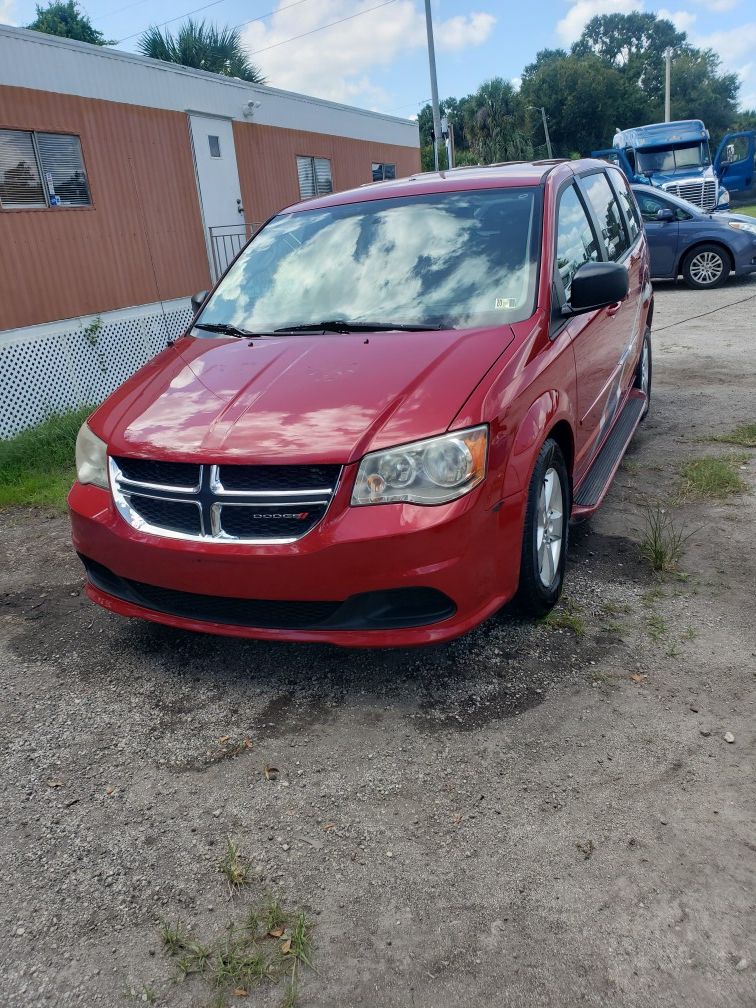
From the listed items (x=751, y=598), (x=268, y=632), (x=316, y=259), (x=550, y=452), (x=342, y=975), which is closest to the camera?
(x=342, y=975)

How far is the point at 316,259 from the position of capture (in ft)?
13.2

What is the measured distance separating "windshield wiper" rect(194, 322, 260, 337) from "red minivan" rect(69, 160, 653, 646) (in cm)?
2

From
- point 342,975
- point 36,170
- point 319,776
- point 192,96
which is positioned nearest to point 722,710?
point 319,776

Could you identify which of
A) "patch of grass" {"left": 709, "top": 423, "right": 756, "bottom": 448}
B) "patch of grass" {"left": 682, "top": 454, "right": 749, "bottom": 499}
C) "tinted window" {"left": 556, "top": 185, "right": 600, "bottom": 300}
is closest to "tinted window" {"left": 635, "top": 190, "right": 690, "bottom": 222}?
"patch of grass" {"left": 709, "top": 423, "right": 756, "bottom": 448}

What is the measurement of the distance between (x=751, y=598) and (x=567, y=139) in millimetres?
61409

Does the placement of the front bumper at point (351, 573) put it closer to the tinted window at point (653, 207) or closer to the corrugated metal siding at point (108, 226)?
the corrugated metal siding at point (108, 226)

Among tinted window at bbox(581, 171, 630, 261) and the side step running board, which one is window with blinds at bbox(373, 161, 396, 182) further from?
the side step running board

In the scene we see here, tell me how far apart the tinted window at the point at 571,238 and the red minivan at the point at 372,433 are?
0.07 ft

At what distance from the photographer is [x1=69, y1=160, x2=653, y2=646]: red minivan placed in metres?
2.71

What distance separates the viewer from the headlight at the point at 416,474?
2699 millimetres

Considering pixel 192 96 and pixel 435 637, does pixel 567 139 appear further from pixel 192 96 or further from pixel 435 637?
pixel 435 637

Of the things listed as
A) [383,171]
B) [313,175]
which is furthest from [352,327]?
[383,171]

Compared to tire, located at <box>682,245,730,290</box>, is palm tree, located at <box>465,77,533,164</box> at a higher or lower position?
higher

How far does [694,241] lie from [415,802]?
12622 millimetres
